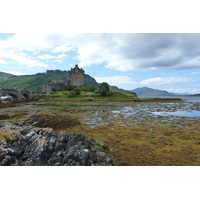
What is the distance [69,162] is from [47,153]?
1201 mm

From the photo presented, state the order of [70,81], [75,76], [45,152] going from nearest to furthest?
[45,152] → [75,76] → [70,81]

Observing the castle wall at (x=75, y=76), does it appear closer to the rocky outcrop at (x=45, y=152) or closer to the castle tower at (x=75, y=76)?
the castle tower at (x=75, y=76)

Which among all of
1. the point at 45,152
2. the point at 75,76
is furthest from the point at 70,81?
the point at 45,152

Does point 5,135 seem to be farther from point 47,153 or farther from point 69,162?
point 69,162

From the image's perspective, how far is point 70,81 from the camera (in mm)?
131125

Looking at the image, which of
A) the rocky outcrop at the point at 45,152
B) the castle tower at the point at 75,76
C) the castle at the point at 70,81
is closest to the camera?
the rocky outcrop at the point at 45,152

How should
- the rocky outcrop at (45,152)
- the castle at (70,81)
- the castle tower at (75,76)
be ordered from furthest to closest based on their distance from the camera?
the castle tower at (75,76) → the castle at (70,81) → the rocky outcrop at (45,152)

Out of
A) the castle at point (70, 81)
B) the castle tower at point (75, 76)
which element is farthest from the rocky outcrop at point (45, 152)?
the castle tower at point (75, 76)

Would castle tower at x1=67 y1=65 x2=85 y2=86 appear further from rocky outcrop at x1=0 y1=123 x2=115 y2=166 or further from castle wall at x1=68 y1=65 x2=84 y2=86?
rocky outcrop at x1=0 y1=123 x2=115 y2=166

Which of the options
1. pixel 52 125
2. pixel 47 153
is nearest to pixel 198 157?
pixel 47 153

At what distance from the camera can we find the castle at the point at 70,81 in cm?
11862

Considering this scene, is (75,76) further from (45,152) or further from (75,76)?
(45,152)

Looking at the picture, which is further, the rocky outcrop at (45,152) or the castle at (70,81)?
the castle at (70,81)

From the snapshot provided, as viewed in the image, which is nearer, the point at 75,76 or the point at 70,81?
the point at 75,76
